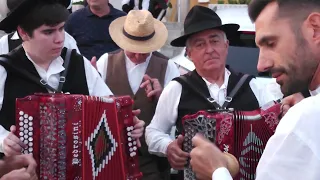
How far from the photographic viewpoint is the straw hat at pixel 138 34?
412cm

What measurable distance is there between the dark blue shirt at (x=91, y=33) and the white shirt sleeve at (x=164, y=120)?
5.98 ft

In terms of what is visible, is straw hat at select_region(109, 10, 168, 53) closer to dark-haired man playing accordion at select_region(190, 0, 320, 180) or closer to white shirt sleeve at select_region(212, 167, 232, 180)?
dark-haired man playing accordion at select_region(190, 0, 320, 180)

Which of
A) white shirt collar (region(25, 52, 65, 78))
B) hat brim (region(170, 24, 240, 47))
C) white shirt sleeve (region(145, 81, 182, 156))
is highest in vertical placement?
hat brim (region(170, 24, 240, 47))

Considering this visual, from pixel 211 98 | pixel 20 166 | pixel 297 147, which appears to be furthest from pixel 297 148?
pixel 211 98

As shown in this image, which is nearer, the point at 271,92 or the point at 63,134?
the point at 63,134

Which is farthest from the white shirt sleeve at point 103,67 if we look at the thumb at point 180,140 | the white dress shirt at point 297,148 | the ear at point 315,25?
the white dress shirt at point 297,148

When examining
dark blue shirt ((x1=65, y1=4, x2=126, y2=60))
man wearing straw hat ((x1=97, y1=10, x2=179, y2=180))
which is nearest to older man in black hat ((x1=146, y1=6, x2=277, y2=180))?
man wearing straw hat ((x1=97, y1=10, x2=179, y2=180))

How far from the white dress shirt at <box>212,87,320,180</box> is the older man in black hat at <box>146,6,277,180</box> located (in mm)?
1788

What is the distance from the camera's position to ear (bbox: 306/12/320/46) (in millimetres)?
1625

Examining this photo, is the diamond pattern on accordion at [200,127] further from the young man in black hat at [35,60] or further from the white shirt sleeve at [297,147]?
the white shirt sleeve at [297,147]

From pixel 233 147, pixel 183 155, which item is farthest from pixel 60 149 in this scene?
pixel 233 147

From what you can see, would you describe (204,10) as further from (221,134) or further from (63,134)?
(63,134)

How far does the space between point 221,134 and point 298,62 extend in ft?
3.82

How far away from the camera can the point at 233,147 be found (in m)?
2.75
